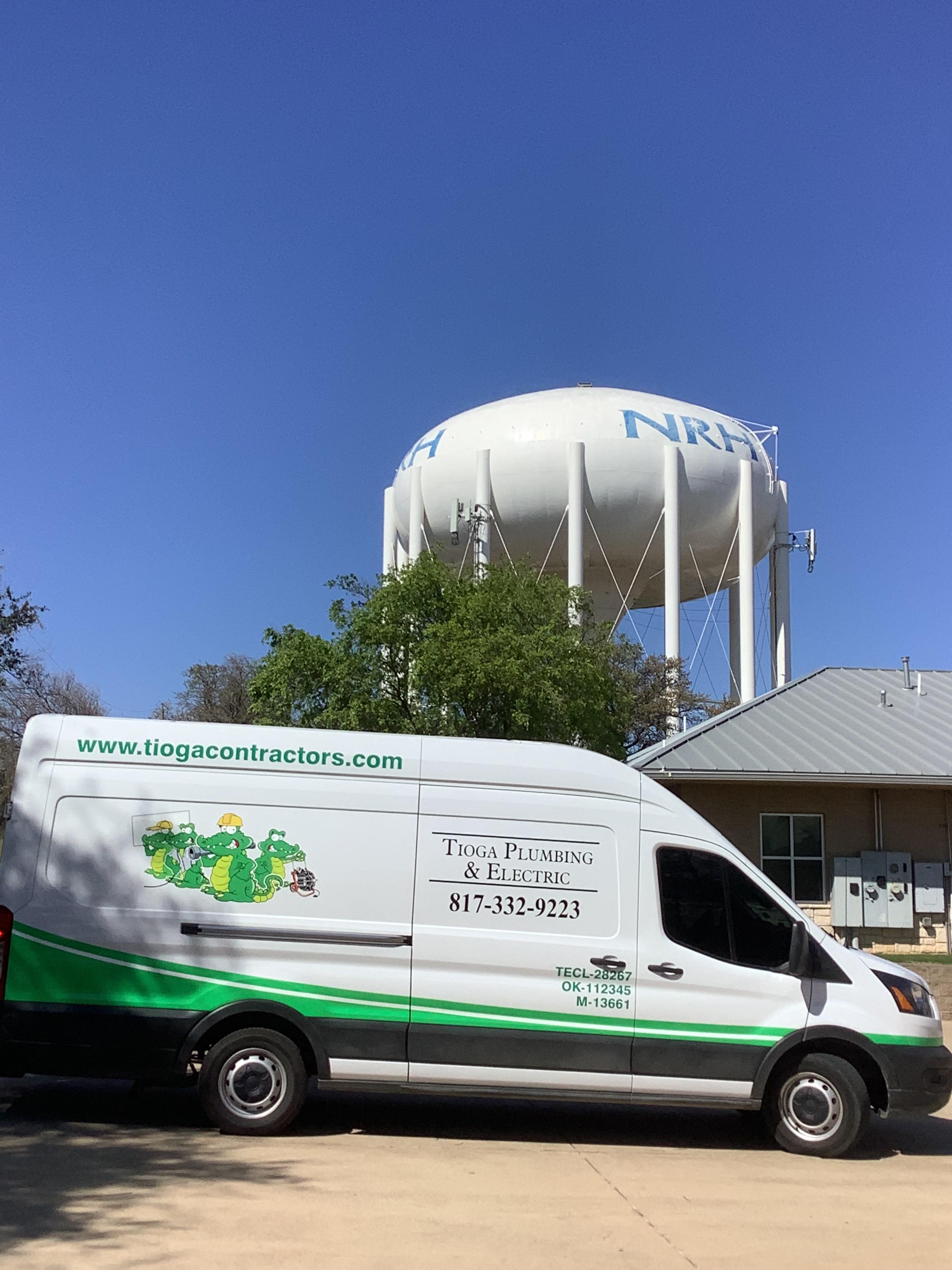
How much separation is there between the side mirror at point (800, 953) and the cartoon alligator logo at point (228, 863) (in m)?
2.99

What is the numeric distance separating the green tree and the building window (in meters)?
4.61

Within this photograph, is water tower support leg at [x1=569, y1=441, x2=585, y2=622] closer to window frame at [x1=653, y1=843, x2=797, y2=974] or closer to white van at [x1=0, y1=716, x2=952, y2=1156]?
window frame at [x1=653, y1=843, x2=797, y2=974]

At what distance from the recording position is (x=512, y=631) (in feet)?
65.7

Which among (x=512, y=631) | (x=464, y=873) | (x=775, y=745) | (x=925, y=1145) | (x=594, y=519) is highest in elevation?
(x=594, y=519)

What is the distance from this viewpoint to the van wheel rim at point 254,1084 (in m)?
7.20

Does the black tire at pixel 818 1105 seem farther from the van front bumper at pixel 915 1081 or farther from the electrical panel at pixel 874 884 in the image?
the electrical panel at pixel 874 884

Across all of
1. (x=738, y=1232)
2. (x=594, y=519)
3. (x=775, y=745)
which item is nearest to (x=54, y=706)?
(x=594, y=519)

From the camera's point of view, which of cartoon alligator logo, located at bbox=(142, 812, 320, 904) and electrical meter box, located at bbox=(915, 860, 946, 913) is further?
electrical meter box, located at bbox=(915, 860, 946, 913)

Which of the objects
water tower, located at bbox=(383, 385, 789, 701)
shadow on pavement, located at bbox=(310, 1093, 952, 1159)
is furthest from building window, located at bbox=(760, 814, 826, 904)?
water tower, located at bbox=(383, 385, 789, 701)

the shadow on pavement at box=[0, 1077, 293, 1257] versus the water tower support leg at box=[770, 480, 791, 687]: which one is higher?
the water tower support leg at box=[770, 480, 791, 687]

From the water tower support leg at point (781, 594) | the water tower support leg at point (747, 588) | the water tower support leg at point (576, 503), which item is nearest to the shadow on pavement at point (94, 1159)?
the water tower support leg at point (576, 503)

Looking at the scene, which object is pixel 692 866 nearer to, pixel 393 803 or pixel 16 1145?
pixel 393 803

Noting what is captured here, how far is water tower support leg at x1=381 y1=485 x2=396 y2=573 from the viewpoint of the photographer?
3734cm

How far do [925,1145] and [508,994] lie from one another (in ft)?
10.7
